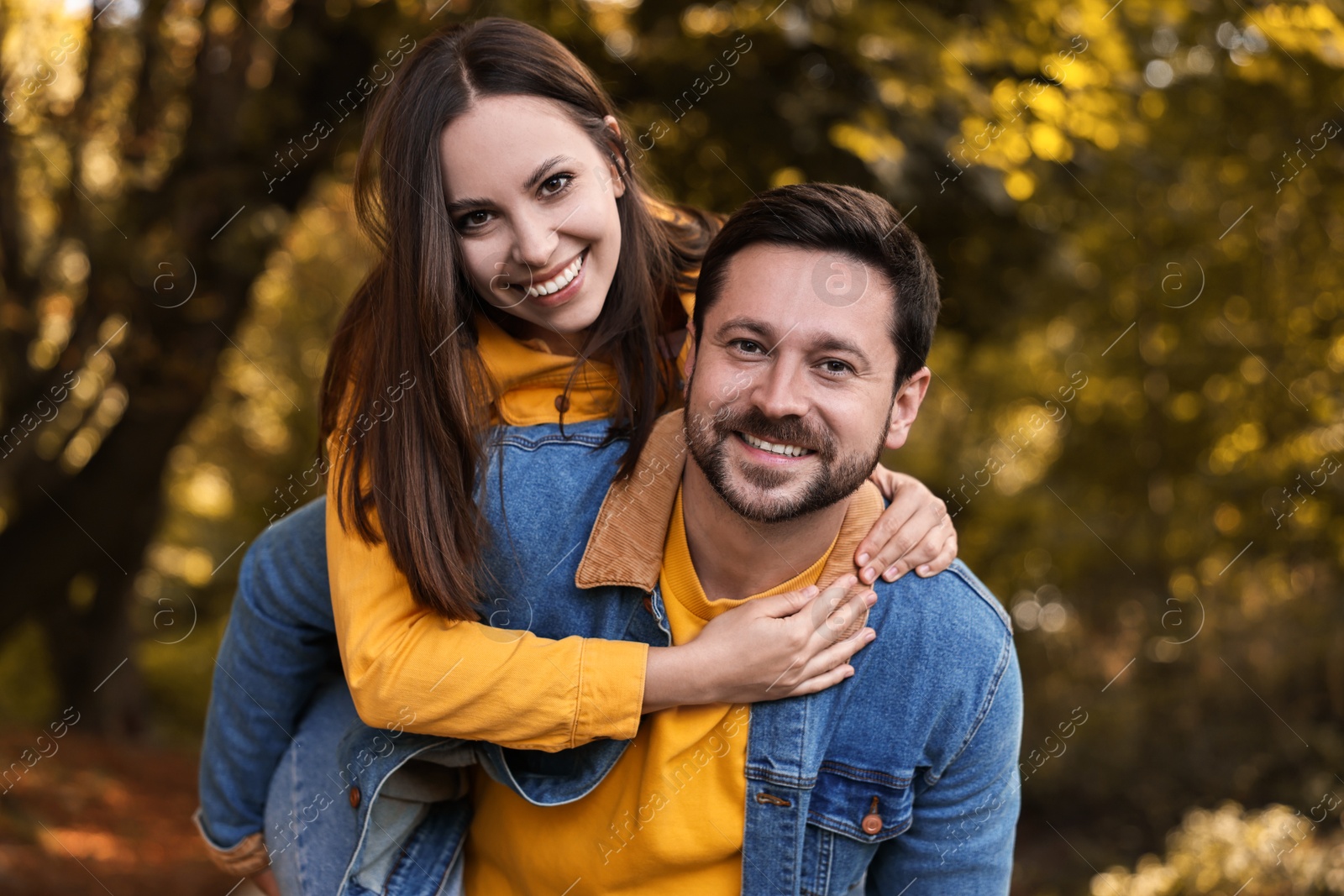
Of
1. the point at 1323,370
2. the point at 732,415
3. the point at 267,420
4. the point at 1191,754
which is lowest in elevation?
the point at 1191,754

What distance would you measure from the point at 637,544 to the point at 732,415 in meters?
0.36

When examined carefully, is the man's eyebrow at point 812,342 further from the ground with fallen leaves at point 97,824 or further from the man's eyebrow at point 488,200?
the ground with fallen leaves at point 97,824

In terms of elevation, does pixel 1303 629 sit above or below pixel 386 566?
below

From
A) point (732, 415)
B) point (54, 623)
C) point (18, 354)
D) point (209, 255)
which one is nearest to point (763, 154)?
point (732, 415)

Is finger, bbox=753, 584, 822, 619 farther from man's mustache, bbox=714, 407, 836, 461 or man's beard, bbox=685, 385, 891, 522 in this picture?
man's mustache, bbox=714, 407, 836, 461

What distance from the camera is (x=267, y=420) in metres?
10.8

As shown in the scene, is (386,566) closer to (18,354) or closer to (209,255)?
(209,255)

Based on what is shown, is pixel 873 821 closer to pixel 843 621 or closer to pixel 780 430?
pixel 843 621

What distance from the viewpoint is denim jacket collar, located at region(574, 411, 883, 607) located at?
2279 millimetres

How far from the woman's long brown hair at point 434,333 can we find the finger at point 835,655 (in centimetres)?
55

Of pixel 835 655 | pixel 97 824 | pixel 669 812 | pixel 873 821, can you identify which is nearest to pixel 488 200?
pixel 835 655

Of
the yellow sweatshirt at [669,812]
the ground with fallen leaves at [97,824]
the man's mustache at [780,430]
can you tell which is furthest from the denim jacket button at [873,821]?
the ground with fallen leaves at [97,824]

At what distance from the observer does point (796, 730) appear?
2195mm

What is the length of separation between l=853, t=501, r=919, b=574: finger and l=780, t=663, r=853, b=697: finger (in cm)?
18
